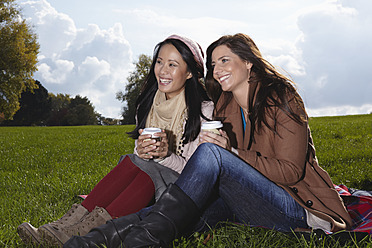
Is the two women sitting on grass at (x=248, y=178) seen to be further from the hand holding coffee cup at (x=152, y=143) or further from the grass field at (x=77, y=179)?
the grass field at (x=77, y=179)

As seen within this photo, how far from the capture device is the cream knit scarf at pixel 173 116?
3.57 meters

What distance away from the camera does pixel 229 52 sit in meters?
2.92

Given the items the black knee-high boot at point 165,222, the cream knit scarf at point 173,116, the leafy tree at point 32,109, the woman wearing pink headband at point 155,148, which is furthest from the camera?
the leafy tree at point 32,109

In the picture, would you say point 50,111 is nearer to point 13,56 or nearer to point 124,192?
point 13,56

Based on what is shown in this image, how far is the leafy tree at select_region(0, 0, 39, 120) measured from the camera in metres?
24.5

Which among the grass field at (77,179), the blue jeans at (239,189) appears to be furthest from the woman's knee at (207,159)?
the grass field at (77,179)

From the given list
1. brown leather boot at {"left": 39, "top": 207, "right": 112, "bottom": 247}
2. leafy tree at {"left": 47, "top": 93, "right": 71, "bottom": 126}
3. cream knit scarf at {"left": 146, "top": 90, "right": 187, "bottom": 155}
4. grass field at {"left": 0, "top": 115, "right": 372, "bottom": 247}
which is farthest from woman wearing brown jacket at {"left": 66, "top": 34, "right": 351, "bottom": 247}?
leafy tree at {"left": 47, "top": 93, "right": 71, "bottom": 126}

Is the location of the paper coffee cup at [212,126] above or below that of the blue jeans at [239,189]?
above

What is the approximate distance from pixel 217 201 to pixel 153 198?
0.60m

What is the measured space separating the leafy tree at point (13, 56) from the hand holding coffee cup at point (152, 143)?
2466cm

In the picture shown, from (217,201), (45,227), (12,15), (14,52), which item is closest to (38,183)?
(45,227)

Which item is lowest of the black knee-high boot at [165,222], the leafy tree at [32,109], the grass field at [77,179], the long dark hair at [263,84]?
the leafy tree at [32,109]

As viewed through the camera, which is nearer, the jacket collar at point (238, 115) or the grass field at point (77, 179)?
the grass field at point (77, 179)

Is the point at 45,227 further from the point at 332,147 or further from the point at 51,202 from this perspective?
the point at 332,147
